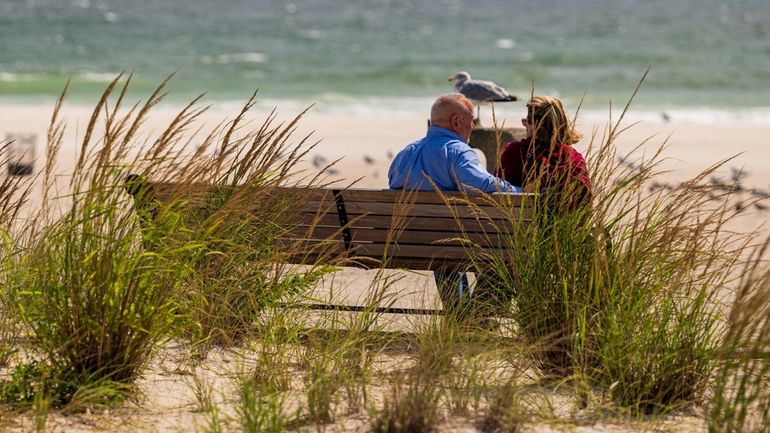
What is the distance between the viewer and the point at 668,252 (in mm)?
3732

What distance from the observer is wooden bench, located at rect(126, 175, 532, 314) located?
4295mm

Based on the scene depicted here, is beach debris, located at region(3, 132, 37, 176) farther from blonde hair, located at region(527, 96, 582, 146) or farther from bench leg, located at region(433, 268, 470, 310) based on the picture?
blonde hair, located at region(527, 96, 582, 146)

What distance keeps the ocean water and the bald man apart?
1118 centimetres

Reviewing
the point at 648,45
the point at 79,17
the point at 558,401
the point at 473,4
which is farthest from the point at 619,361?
the point at 473,4

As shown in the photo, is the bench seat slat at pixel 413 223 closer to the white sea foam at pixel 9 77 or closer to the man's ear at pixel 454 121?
the man's ear at pixel 454 121

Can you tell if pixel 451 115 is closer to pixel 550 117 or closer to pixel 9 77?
pixel 550 117

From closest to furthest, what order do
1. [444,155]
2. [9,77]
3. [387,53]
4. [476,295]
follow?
[476,295] < [444,155] < [9,77] < [387,53]

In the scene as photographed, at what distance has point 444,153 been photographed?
189 inches

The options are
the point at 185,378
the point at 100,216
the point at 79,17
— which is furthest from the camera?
the point at 79,17

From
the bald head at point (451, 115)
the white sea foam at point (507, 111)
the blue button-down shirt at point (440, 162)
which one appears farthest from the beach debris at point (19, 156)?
the white sea foam at point (507, 111)

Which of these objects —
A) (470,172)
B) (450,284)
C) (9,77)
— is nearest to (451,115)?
(470,172)

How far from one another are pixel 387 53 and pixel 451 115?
1184 inches

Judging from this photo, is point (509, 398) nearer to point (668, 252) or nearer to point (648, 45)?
point (668, 252)

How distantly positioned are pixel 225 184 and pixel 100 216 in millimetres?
788
